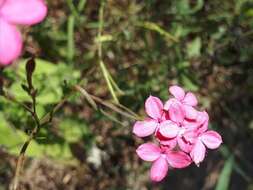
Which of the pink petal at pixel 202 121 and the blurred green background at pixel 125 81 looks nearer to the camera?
the pink petal at pixel 202 121

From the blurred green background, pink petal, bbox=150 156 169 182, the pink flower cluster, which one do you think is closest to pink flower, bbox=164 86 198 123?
the pink flower cluster

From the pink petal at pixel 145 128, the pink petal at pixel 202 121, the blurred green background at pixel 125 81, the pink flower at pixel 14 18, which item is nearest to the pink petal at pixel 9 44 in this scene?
the pink flower at pixel 14 18

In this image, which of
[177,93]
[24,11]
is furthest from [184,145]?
[24,11]

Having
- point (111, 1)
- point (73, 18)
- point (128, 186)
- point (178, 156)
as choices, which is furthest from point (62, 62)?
point (178, 156)

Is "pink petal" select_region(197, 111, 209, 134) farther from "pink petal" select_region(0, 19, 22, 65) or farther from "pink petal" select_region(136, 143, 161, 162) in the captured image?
"pink petal" select_region(0, 19, 22, 65)

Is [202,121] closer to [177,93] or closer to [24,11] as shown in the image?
[177,93]

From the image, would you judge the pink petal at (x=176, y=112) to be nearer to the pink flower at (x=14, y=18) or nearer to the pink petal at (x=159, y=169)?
the pink petal at (x=159, y=169)
